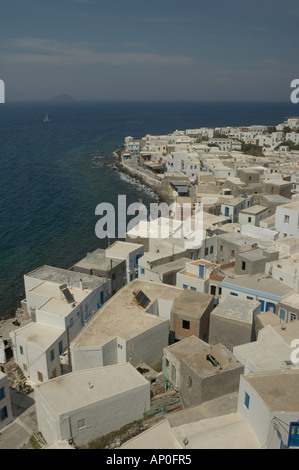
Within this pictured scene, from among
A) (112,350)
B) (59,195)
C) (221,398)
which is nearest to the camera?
(221,398)

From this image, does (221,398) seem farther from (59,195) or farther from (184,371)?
(59,195)

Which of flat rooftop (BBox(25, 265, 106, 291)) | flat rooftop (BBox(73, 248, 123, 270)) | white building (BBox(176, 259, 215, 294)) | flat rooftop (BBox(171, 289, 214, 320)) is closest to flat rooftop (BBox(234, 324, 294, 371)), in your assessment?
flat rooftop (BBox(171, 289, 214, 320))

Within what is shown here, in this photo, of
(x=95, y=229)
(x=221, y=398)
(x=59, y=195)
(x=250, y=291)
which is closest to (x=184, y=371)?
(x=221, y=398)

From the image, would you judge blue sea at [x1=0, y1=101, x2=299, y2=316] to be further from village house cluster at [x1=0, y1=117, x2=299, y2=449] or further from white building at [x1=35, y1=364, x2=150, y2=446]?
white building at [x1=35, y1=364, x2=150, y2=446]

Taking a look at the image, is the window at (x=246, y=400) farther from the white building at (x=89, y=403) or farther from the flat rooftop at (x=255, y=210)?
the flat rooftop at (x=255, y=210)

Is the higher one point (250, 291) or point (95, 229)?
point (250, 291)
